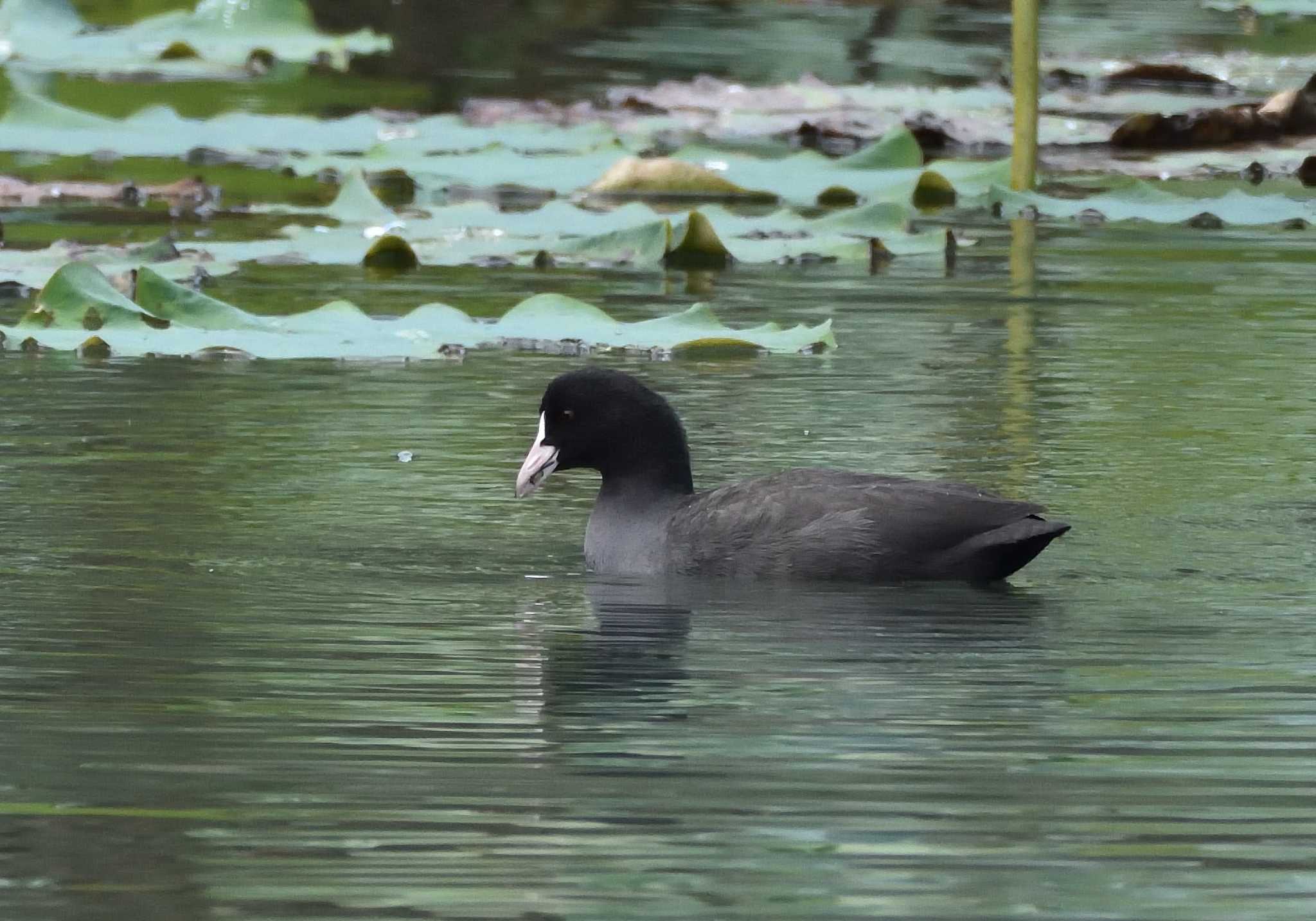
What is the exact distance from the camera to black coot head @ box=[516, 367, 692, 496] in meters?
6.83

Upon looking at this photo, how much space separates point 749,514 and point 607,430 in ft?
1.99

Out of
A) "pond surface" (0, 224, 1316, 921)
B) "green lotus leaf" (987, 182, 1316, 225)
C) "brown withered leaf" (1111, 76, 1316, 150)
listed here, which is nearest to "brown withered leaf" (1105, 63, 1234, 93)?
"brown withered leaf" (1111, 76, 1316, 150)

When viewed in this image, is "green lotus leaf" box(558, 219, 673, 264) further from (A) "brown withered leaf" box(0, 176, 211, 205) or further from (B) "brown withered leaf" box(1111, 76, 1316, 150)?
(B) "brown withered leaf" box(1111, 76, 1316, 150)

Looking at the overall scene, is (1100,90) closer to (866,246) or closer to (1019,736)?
(866,246)

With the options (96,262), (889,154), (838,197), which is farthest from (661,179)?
(96,262)

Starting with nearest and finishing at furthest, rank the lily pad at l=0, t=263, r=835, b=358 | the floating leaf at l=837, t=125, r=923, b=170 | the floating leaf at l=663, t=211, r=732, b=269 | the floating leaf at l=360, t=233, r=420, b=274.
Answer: the lily pad at l=0, t=263, r=835, b=358 → the floating leaf at l=360, t=233, r=420, b=274 → the floating leaf at l=663, t=211, r=732, b=269 → the floating leaf at l=837, t=125, r=923, b=170

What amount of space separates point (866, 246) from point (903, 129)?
175cm

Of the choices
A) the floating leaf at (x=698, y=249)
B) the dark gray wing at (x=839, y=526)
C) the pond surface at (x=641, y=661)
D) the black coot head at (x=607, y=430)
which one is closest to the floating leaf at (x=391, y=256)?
the floating leaf at (x=698, y=249)

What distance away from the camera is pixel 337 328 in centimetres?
896

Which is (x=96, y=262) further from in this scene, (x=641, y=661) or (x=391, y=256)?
(x=641, y=661)

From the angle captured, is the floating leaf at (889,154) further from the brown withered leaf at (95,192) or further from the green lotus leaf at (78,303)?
the green lotus leaf at (78,303)

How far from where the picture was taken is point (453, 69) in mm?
19375

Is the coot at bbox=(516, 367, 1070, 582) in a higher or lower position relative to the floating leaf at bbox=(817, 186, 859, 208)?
lower

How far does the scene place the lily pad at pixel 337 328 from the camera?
880cm
